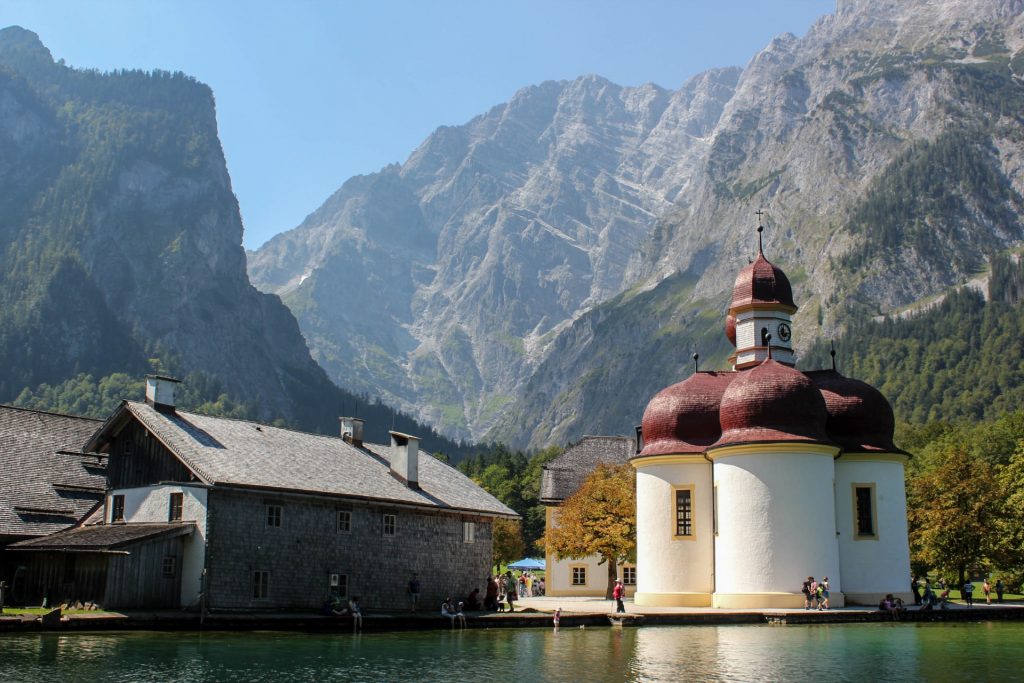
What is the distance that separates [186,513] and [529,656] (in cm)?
1707

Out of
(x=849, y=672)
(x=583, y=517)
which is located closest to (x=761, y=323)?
(x=583, y=517)

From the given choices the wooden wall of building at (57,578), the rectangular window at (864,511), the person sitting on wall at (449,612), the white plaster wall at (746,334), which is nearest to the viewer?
the wooden wall of building at (57,578)

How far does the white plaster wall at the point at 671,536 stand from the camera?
52.7 m

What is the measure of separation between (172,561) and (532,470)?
12138cm

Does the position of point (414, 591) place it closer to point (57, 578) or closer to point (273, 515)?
point (273, 515)

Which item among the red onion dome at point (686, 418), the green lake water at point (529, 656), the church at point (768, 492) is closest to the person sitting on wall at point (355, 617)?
the green lake water at point (529, 656)

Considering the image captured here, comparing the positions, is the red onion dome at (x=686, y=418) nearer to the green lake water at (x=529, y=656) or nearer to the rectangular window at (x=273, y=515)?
the green lake water at (x=529, y=656)

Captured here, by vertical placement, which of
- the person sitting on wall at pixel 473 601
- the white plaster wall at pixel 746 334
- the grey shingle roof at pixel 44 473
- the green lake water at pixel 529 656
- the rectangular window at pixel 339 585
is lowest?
the green lake water at pixel 529 656

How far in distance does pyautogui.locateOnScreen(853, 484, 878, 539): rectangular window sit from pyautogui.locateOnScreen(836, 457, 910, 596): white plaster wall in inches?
7.8

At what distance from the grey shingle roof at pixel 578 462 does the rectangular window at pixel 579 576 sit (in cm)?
631

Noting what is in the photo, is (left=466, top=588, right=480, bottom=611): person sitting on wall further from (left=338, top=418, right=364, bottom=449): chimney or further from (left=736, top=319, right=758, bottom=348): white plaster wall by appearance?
(left=736, top=319, right=758, bottom=348): white plaster wall

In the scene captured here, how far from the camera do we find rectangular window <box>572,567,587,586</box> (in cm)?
7744

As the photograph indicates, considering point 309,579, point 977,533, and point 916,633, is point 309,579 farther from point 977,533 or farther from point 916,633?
point 977,533

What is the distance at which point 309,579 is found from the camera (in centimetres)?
4478
